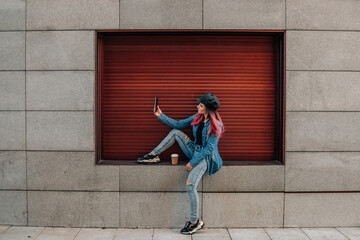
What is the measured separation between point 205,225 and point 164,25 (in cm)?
352

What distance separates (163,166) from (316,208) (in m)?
2.75

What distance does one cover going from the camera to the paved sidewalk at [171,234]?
528 cm

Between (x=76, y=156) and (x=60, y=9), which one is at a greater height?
(x=60, y=9)

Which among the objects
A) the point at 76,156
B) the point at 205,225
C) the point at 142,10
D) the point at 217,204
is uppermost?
the point at 142,10

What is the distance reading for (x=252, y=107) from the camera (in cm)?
599

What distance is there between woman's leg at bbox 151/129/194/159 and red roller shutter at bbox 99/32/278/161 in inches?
11.8

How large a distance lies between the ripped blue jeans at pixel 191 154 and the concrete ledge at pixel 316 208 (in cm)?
163

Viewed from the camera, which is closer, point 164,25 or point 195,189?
point 195,189

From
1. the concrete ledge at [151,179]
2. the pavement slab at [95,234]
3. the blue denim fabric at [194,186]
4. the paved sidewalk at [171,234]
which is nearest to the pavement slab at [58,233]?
the paved sidewalk at [171,234]

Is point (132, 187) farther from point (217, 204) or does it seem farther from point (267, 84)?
point (267, 84)

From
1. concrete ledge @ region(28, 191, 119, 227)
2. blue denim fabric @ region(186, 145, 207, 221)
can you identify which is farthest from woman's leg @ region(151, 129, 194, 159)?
concrete ledge @ region(28, 191, 119, 227)

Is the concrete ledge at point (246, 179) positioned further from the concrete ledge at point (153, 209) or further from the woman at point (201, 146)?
the concrete ledge at point (153, 209)

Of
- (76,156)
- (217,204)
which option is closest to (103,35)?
(76,156)

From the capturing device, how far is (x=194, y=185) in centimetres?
529
